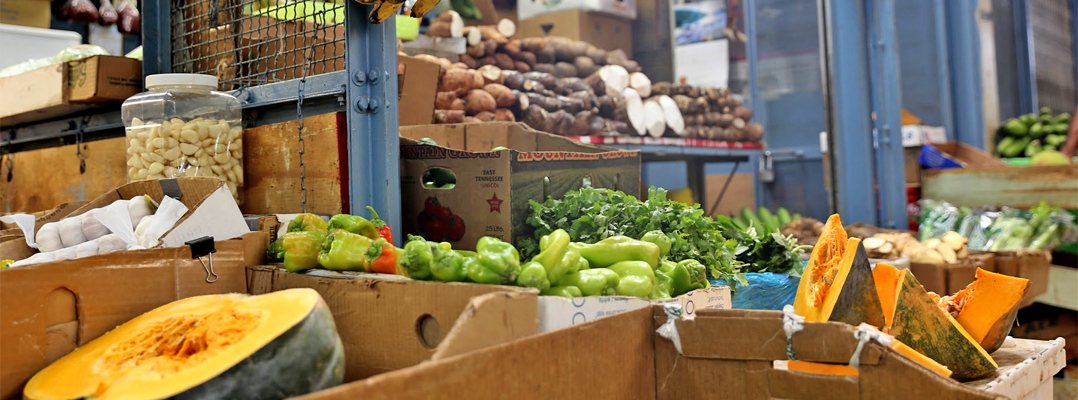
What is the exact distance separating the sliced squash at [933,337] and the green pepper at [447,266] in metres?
1.03

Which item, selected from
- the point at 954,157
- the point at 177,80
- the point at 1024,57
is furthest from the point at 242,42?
the point at 1024,57

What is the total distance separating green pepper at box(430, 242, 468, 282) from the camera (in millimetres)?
1660

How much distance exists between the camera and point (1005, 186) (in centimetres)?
628

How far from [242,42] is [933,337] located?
7.75 feet

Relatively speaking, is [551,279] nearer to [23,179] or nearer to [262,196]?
[262,196]

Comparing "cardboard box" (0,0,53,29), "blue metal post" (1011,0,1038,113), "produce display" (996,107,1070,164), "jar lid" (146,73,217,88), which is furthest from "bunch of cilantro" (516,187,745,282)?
"blue metal post" (1011,0,1038,113)

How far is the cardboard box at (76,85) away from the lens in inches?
115

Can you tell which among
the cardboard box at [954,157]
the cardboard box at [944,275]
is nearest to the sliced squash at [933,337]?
the cardboard box at [944,275]

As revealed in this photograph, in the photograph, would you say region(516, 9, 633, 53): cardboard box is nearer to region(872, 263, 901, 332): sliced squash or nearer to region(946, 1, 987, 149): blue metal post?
region(946, 1, 987, 149): blue metal post

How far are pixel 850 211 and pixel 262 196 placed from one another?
4.37 meters

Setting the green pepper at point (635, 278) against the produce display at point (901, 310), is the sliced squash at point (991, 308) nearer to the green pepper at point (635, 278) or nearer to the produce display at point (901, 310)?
the produce display at point (901, 310)

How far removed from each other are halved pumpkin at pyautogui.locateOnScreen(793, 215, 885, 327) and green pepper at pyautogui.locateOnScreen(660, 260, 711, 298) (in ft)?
1.03

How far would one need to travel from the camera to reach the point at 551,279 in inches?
71.7

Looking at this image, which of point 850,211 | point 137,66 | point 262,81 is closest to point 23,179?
point 137,66
